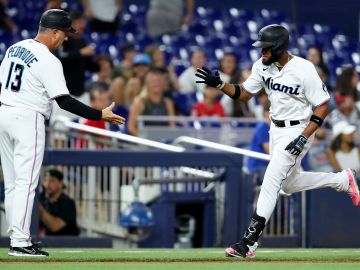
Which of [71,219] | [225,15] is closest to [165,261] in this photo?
[71,219]

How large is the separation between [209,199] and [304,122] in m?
3.82

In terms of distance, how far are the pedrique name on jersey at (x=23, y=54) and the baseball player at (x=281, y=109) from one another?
1.40 metres

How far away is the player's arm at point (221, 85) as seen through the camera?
9164mm

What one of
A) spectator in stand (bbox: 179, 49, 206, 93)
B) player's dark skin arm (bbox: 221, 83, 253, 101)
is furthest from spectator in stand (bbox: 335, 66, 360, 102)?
player's dark skin arm (bbox: 221, 83, 253, 101)

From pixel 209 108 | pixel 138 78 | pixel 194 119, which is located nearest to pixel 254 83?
pixel 194 119

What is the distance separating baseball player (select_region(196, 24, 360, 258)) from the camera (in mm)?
8867

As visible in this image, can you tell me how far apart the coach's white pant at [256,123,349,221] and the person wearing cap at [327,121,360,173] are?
4551mm

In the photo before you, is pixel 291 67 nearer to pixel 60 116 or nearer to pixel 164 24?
pixel 60 116

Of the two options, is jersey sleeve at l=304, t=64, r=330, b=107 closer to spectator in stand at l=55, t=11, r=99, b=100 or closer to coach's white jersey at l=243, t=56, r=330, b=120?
coach's white jersey at l=243, t=56, r=330, b=120

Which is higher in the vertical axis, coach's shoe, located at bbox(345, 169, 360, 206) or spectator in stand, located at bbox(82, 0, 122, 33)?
spectator in stand, located at bbox(82, 0, 122, 33)

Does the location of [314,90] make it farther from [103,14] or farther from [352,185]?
[103,14]

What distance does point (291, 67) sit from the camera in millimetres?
9039

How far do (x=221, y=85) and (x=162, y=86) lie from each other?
17.3 feet

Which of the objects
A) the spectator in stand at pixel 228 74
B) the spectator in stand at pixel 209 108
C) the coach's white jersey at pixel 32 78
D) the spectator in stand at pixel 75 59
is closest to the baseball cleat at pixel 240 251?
the coach's white jersey at pixel 32 78
